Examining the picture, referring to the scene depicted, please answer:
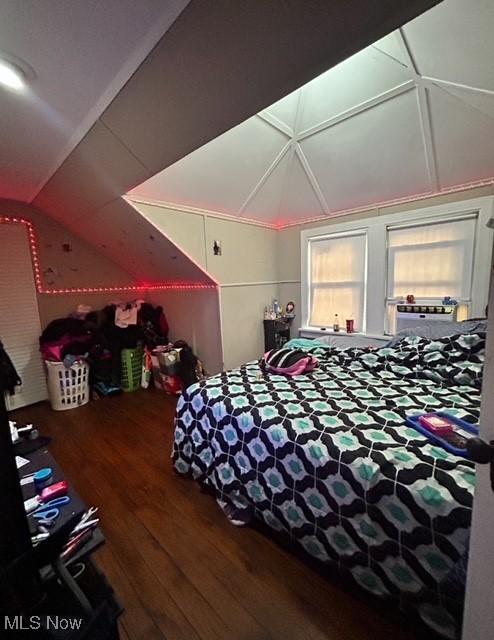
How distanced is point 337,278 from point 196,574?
2881mm

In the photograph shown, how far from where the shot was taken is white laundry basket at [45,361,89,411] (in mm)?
2891

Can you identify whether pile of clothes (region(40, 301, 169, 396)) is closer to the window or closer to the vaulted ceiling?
the vaulted ceiling

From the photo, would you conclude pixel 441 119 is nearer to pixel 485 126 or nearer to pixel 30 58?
pixel 485 126

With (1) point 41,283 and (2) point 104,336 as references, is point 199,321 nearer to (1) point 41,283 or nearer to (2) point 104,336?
(2) point 104,336

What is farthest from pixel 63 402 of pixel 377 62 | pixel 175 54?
pixel 377 62

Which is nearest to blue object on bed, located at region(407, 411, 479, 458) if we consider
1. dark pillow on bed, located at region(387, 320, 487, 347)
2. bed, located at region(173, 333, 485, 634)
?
bed, located at region(173, 333, 485, 634)

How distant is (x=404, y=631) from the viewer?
102 cm

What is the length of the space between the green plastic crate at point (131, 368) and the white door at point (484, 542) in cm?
335

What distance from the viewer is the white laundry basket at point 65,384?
2.89 m

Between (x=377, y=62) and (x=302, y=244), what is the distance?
1885 mm

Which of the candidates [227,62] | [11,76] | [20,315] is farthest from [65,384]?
[227,62]

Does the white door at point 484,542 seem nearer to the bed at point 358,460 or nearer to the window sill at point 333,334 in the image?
the bed at point 358,460

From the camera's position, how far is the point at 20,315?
9.84ft

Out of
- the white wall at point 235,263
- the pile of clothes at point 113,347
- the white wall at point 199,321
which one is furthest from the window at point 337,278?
the pile of clothes at point 113,347
